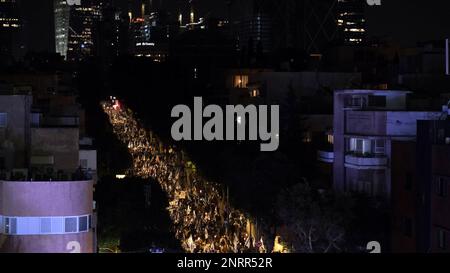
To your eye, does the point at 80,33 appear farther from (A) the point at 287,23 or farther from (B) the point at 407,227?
(B) the point at 407,227

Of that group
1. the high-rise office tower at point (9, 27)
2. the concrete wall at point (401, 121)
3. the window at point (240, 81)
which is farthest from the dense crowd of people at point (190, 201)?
the high-rise office tower at point (9, 27)

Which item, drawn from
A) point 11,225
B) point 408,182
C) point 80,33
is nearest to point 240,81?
point 408,182

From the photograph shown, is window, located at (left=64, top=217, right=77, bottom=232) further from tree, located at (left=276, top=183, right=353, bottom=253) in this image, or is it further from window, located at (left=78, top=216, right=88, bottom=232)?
tree, located at (left=276, top=183, right=353, bottom=253)

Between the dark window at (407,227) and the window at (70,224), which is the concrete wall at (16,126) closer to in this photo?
the window at (70,224)

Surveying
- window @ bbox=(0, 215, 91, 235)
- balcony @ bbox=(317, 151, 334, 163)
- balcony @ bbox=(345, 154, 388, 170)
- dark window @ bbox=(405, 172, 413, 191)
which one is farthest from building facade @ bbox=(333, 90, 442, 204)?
window @ bbox=(0, 215, 91, 235)

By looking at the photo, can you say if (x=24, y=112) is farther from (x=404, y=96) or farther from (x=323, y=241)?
(x=404, y=96)

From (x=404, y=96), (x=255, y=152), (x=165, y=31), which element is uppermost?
(x=165, y=31)
